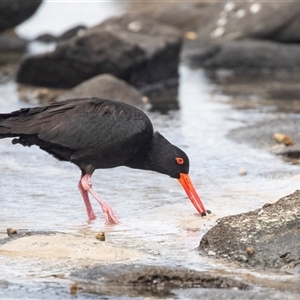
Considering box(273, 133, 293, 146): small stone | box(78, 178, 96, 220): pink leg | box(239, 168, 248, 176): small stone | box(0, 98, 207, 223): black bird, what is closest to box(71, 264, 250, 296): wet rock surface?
box(0, 98, 207, 223): black bird

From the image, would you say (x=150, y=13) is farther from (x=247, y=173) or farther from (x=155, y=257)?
(x=155, y=257)

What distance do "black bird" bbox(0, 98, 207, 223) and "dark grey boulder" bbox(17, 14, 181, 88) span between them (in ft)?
20.5

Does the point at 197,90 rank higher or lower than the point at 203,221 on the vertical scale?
lower

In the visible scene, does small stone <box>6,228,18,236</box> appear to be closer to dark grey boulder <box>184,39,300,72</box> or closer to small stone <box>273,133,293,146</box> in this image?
small stone <box>273,133,293,146</box>

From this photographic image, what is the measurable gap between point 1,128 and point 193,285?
2.35m

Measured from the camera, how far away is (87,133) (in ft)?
21.0

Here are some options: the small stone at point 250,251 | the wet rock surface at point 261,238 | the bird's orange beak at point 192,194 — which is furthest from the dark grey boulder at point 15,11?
the small stone at point 250,251

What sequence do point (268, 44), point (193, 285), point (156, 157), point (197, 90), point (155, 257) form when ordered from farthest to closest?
1. point (268, 44)
2. point (197, 90)
3. point (156, 157)
4. point (155, 257)
5. point (193, 285)

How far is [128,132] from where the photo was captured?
6.46 meters

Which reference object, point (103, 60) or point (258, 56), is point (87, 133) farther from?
point (258, 56)

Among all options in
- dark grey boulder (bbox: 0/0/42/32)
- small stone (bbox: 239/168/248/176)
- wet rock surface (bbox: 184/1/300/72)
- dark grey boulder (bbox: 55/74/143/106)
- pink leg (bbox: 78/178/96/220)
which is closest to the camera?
pink leg (bbox: 78/178/96/220)

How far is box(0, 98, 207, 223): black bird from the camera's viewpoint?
6.34m

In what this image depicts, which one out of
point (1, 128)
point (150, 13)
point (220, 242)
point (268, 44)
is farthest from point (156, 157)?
point (150, 13)

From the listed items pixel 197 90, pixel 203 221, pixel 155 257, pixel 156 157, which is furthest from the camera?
pixel 197 90
